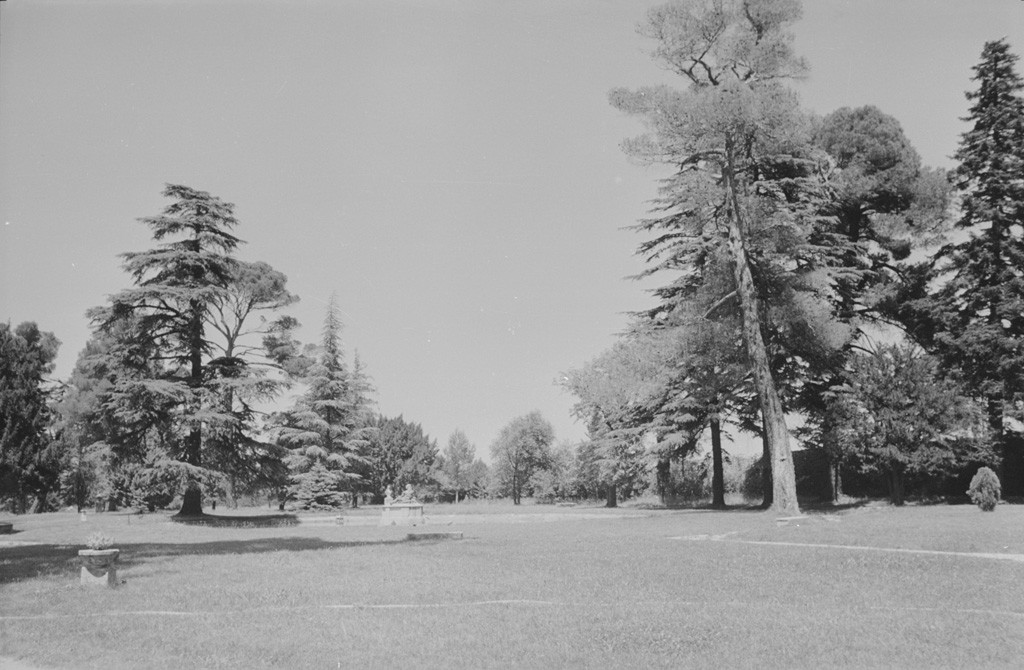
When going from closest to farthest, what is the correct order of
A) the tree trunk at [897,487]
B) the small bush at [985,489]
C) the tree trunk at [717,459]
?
the small bush at [985,489]
the tree trunk at [897,487]
the tree trunk at [717,459]

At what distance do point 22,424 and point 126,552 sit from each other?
19665mm

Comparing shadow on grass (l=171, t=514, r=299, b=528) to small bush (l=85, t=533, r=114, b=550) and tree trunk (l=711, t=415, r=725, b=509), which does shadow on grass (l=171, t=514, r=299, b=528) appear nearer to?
small bush (l=85, t=533, r=114, b=550)

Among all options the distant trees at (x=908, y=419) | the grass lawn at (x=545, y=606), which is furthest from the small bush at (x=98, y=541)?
the distant trees at (x=908, y=419)

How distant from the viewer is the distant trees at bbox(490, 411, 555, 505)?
70.3 m

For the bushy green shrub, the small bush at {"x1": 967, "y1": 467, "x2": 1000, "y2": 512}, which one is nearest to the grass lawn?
the small bush at {"x1": 967, "y1": 467, "x2": 1000, "y2": 512}

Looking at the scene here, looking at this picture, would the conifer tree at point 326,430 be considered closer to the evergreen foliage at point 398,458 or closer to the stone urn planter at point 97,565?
the evergreen foliage at point 398,458

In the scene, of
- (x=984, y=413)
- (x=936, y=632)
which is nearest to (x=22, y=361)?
(x=936, y=632)

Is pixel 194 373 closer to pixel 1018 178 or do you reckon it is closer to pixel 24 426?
pixel 24 426

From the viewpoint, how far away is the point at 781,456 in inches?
851

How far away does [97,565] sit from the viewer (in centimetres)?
1061

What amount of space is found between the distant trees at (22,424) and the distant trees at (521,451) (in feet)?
139

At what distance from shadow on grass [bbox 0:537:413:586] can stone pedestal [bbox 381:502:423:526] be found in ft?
29.0

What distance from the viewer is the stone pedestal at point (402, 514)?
30422 mm

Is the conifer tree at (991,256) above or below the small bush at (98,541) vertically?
above
